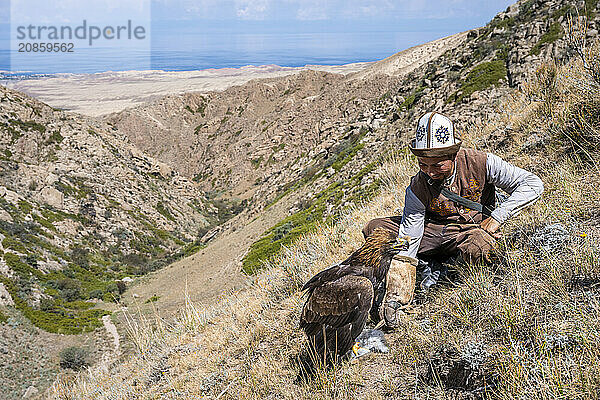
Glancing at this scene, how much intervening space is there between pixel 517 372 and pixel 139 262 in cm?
3419

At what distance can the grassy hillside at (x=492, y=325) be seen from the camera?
2.01 m

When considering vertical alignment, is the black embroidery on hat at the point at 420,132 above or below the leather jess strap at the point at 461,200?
above

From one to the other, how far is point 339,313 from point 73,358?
18590 mm

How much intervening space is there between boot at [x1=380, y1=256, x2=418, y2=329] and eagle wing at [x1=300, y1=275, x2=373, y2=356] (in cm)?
23

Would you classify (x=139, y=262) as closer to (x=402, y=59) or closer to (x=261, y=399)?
(x=261, y=399)

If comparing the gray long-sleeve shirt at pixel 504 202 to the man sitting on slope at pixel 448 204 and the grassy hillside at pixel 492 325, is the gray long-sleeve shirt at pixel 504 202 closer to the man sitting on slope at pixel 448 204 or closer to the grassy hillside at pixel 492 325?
the man sitting on slope at pixel 448 204

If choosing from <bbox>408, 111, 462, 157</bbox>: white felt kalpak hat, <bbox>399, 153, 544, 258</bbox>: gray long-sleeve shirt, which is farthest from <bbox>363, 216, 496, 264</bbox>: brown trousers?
<bbox>408, 111, 462, 157</bbox>: white felt kalpak hat

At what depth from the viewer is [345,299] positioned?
8.88 feet

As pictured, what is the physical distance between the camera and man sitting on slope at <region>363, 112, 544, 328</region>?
8.91ft

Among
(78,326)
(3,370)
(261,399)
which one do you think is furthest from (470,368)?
(78,326)

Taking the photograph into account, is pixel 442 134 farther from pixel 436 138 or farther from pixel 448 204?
pixel 448 204

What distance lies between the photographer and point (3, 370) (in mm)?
15406

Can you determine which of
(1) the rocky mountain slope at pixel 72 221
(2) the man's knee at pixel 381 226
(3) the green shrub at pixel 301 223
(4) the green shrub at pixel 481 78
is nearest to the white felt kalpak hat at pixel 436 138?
(2) the man's knee at pixel 381 226

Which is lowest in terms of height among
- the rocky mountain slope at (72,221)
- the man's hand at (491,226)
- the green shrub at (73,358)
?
the green shrub at (73,358)
